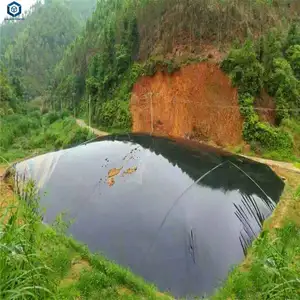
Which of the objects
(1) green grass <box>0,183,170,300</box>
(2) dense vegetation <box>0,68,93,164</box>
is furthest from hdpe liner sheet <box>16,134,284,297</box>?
(2) dense vegetation <box>0,68,93,164</box>

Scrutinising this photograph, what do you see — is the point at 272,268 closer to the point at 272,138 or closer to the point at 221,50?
the point at 272,138

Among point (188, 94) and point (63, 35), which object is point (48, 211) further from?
point (63, 35)

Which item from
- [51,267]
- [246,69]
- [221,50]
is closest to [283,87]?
[246,69]

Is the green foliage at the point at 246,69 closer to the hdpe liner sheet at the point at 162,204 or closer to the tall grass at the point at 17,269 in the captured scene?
the hdpe liner sheet at the point at 162,204

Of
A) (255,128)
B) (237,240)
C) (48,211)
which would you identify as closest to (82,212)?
(48,211)

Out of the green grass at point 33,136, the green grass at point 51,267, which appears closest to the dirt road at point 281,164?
the green grass at point 51,267
